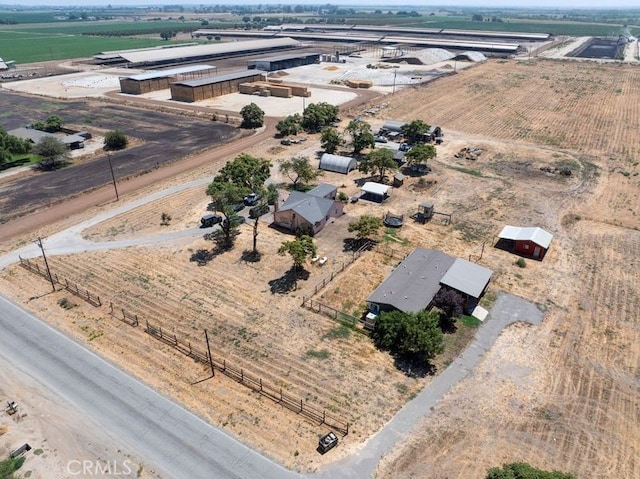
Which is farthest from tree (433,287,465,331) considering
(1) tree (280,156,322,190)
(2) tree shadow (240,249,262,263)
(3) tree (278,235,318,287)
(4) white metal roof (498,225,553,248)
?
(1) tree (280,156,322,190)

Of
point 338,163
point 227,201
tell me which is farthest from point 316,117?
point 227,201

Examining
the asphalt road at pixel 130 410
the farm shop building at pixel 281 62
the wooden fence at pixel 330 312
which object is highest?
the farm shop building at pixel 281 62

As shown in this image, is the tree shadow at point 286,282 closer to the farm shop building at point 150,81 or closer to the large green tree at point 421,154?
the large green tree at point 421,154

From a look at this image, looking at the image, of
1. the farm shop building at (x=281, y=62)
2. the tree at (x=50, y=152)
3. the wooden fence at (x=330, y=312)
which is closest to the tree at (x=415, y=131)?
the wooden fence at (x=330, y=312)

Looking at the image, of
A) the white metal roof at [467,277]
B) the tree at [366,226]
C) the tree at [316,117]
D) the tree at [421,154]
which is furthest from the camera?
the tree at [316,117]

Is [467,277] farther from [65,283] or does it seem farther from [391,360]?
[65,283]
